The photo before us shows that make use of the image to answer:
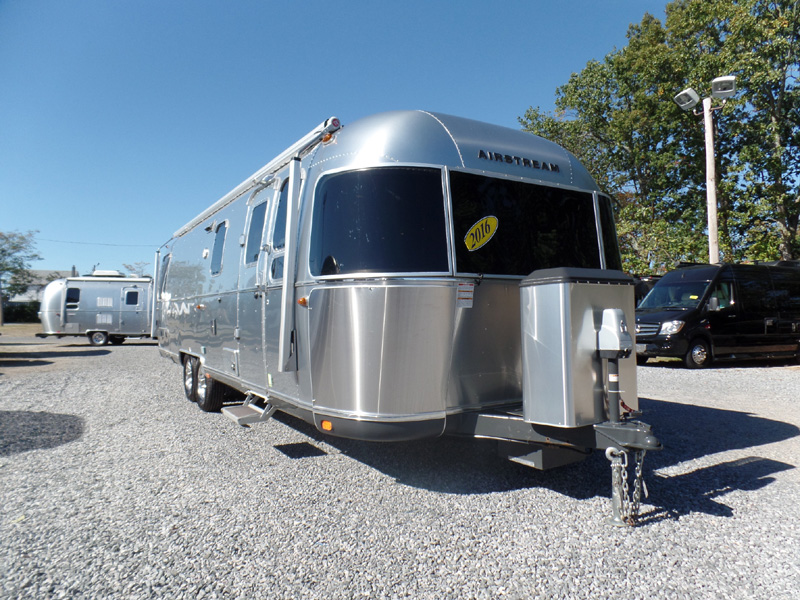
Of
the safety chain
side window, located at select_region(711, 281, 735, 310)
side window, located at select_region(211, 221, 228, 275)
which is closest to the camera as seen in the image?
the safety chain

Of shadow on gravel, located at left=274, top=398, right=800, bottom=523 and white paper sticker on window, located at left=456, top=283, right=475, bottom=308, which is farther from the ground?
white paper sticker on window, located at left=456, top=283, right=475, bottom=308

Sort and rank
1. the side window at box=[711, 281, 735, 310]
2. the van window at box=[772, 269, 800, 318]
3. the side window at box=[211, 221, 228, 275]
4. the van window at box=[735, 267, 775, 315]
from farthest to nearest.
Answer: the van window at box=[772, 269, 800, 318]
the van window at box=[735, 267, 775, 315]
the side window at box=[711, 281, 735, 310]
the side window at box=[211, 221, 228, 275]

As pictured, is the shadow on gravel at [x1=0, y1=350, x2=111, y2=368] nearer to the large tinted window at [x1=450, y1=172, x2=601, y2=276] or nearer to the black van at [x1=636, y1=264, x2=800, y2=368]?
the large tinted window at [x1=450, y1=172, x2=601, y2=276]

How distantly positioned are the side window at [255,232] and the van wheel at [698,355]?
984cm

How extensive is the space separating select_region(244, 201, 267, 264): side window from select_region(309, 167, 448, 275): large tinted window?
5.00 ft

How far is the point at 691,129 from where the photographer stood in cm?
2153

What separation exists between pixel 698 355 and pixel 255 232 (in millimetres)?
10239

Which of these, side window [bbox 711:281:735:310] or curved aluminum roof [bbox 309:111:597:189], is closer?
curved aluminum roof [bbox 309:111:597:189]

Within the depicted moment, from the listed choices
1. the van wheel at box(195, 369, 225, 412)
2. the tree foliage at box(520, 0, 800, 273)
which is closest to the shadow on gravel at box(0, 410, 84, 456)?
the van wheel at box(195, 369, 225, 412)

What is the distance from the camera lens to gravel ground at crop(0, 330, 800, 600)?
296 cm

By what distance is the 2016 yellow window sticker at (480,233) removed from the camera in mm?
4141

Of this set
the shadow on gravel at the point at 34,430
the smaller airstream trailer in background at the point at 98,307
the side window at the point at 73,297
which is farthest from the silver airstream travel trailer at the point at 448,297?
the side window at the point at 73,297

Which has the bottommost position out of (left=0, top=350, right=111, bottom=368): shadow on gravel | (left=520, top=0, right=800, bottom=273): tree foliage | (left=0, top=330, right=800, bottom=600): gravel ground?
(left=0, top=330, right=800, bottom=600): gravel ground

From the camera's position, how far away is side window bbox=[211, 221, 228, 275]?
22.2 ft
